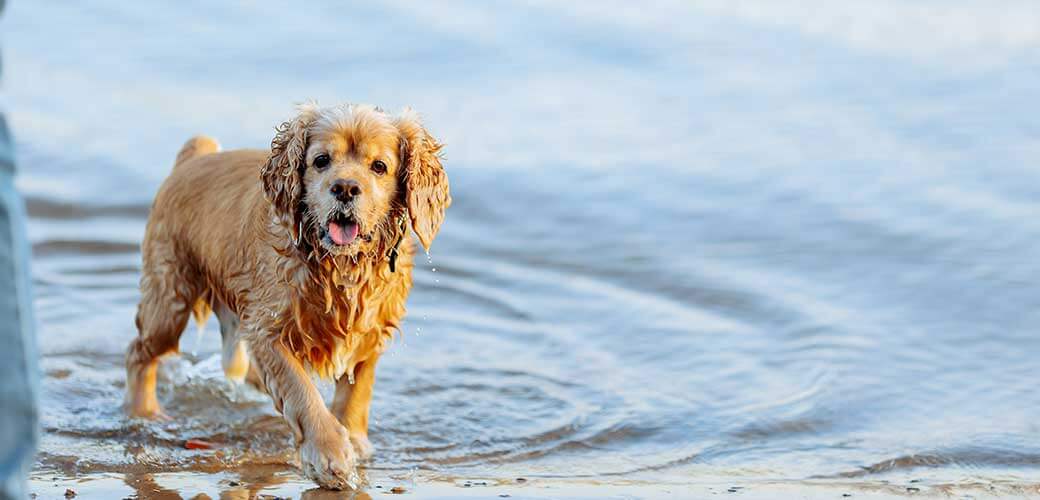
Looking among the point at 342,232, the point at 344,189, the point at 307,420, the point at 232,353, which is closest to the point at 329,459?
the point at 307,420

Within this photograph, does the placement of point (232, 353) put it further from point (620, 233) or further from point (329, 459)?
point (620, 233)

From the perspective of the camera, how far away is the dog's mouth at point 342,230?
5547mm

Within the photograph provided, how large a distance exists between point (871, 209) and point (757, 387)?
2.96m

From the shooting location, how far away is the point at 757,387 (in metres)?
7.33

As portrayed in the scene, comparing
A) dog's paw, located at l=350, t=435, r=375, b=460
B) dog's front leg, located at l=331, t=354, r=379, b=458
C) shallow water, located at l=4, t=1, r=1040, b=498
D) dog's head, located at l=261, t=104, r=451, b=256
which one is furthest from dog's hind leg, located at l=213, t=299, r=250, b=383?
dog's head, located at l=261, t=104, r=451, b=256

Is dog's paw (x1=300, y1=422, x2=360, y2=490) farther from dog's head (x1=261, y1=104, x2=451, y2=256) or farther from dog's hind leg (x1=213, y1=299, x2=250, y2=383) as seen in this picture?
dog's hind leg (x1=213, y1=299, x2=250, y2=383)

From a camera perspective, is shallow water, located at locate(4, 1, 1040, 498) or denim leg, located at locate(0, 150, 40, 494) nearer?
denim leg, located at locate(0, 150, 40, 494)

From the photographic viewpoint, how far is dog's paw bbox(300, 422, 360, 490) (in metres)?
5.55

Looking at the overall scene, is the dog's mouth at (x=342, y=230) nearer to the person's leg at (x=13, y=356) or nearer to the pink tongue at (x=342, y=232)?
the pink tongue at (x=342, y=232)

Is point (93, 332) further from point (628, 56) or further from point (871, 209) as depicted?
point (628, 56)

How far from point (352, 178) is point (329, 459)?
0.97 m

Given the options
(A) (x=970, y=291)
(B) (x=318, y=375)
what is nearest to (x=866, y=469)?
(B) (x=318, y=375)

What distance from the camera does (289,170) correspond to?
5637 mm

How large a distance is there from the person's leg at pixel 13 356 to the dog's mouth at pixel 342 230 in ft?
8.78
